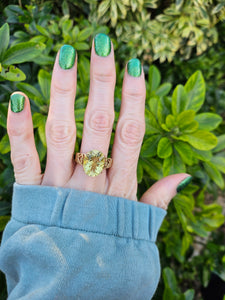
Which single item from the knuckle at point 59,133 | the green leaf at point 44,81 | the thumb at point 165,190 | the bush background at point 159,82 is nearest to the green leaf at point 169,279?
the bush background at point 159,82

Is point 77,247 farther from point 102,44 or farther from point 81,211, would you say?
point 102,44

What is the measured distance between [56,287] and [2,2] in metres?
1.73

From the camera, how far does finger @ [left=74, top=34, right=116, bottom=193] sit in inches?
45.7

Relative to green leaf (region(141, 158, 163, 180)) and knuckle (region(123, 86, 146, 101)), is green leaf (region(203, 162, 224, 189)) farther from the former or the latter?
knuckle (region(123, 86, 146, 101))

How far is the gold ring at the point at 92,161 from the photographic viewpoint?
1.16 m

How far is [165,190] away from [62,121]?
2.06ft

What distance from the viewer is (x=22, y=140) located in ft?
3.75

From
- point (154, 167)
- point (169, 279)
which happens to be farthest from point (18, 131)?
point (169, 279)

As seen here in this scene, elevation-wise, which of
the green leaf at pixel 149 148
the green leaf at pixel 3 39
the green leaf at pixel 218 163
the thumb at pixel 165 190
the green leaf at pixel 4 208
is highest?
the green leaf at pixel 3 39

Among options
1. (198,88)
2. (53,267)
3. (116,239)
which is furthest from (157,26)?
(53,267)

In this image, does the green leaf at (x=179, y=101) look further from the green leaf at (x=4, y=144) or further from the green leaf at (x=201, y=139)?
the green leaf at (x=4, y=144)

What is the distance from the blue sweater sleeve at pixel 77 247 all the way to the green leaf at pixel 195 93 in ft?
2.32

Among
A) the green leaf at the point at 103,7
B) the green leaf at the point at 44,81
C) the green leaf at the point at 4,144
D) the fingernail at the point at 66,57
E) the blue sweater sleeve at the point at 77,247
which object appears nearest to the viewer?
the blue sweater sleeve at the point at 77,247

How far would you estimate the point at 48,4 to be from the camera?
178 centimetres
